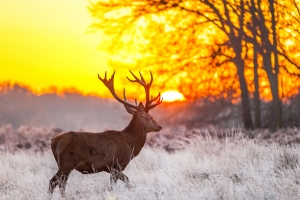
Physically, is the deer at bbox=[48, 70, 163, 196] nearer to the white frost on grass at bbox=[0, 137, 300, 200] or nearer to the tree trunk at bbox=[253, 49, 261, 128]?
Result: the white frost on grass at bbox=[0, 137, 300, 200]

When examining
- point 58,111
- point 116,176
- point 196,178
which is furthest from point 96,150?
point 58,111

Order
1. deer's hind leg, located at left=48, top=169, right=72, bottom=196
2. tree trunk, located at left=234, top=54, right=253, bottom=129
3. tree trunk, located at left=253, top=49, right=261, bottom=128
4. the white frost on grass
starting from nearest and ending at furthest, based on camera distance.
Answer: the white frost on grass < deer's hind leg, located at left=48, top=169, right=72, bottom=196 < tree trunk, located at left=253, top=49, right=261, bottom=128 < tree trunk, located at left=234, top=54, right=253, bottom=129

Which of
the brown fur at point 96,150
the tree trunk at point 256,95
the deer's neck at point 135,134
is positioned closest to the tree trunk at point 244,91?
the tree trunk at point 256,95

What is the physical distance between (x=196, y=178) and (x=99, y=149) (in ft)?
5.63

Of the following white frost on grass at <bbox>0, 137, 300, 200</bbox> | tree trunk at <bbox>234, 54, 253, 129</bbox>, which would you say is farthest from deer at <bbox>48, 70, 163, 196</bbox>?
tree trunk at <bbox>234, 54, 253, 129</bbox>

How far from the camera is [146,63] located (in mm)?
21781

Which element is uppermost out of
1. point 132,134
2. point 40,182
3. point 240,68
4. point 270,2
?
point 270,2

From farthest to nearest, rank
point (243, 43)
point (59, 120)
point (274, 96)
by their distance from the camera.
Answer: point (59, 120)
point (243, 43)
point (274, 96)

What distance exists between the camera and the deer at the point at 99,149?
28.4 ft

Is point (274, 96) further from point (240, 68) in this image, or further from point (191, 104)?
point (191, 104)

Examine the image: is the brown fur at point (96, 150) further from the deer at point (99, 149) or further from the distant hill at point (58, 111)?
the distant hill at point (58, 111)

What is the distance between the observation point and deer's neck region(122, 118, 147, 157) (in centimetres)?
976

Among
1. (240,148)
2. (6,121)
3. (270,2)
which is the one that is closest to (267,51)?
(270,2)

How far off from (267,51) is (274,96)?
1.75 m
